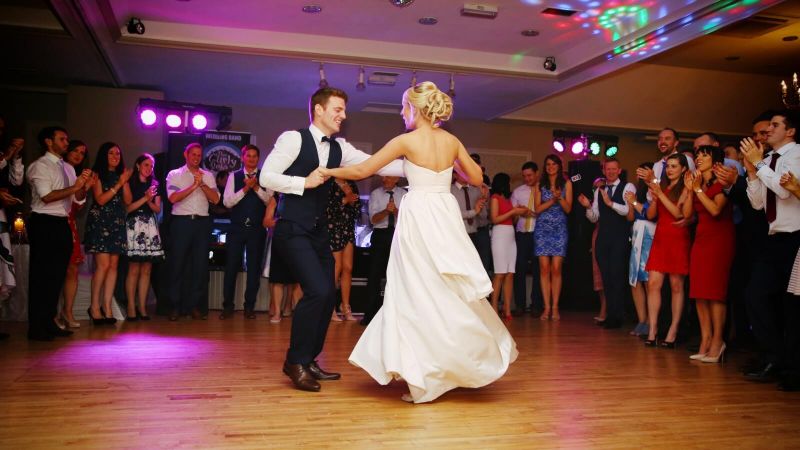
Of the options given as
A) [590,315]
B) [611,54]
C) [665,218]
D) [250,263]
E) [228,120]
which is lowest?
[590,315]

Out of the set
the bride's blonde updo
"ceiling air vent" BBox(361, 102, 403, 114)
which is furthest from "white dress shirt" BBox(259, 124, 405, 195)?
"ceiling air vent" BBox(361, 102, 403, 114)

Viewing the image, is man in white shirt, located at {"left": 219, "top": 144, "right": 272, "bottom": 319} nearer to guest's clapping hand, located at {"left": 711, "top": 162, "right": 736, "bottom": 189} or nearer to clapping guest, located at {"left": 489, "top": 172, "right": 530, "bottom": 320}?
clapping guest, located at {"left": 489, "top": 172, "right": 530, "bottom": 320}

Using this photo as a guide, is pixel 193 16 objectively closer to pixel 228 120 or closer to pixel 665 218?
pixel 228 120

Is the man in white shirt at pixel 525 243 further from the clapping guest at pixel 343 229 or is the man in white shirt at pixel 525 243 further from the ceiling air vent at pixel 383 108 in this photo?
the ceiling air vent at pixel 383 108

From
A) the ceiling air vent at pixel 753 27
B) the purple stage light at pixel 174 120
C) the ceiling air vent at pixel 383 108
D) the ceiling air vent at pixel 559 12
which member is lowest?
the purple stage light at pixel 174 120

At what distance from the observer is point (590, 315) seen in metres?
8.62

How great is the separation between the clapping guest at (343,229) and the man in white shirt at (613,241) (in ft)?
8.08

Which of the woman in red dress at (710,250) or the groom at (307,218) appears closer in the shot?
the groom at (307,218)

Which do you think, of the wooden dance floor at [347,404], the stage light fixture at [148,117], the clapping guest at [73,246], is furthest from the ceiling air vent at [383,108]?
the wooden dance floor at [347,404]

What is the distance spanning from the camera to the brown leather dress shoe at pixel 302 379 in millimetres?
3861

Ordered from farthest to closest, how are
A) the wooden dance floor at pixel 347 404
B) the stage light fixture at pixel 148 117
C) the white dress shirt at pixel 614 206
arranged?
the stage light fixture at pixel 148 117 → the white dress shirt at pixel 614 206 → the wooden dance floor at pixel 347 404

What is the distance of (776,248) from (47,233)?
16.8 ft

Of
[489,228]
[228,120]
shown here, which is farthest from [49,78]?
[489,228]

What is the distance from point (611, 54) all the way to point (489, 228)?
7.73ft
